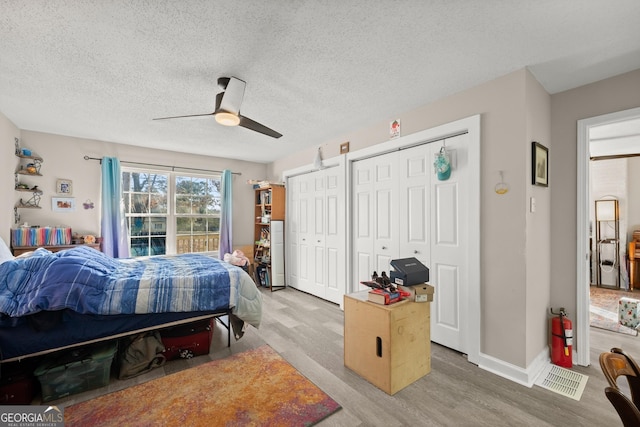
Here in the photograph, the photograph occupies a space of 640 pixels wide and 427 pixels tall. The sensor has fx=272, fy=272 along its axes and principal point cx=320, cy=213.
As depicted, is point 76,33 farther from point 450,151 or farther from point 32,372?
point 450,151

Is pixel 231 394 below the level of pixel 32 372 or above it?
below

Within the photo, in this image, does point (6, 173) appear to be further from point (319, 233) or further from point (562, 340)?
point (562, 340)

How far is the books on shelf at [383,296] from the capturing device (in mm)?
2020

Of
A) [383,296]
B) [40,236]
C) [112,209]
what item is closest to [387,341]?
[383,296]

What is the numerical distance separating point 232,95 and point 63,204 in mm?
3413

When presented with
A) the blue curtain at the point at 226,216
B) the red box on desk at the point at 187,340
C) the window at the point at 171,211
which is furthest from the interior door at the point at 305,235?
the red box on desk at the point at 187,340

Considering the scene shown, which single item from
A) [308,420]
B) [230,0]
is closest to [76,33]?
[230,0]

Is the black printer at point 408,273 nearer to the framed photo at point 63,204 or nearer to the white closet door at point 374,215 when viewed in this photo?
the white closet door at point 374,215

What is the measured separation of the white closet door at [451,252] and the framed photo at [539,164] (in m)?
0.48

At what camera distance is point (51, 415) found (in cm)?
170

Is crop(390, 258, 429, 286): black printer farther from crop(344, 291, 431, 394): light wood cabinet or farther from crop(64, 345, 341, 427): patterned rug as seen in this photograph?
crop(64, 345, 341, 427): patterned rug

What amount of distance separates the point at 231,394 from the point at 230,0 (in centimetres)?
253

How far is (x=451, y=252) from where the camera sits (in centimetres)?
261

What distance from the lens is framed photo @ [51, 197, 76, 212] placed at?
3789mm
